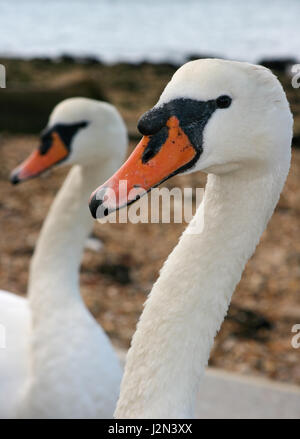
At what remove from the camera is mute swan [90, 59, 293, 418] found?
143 centimetres

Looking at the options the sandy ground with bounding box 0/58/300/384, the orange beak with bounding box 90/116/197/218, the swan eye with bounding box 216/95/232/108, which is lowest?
the sandy ground with bounding box 0/58/300/384

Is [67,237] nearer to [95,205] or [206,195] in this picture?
[206,195]

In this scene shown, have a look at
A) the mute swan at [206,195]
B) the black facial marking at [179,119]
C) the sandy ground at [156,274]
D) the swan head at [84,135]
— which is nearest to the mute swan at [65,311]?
the swan head at [84,135]

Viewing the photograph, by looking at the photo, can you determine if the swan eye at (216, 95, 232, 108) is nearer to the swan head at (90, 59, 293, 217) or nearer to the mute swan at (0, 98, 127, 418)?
the swan head at (90, 59, 293, 217)

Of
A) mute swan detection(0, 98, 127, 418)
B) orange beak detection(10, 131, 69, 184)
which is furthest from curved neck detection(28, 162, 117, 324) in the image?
orange beak detection(10, 131, 69, 184)

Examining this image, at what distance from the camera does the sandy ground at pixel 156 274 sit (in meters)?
4.06

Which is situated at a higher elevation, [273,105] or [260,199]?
[273,105]

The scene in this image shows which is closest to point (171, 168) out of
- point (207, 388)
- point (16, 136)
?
point (207, 388)

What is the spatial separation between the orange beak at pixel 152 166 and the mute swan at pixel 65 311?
1.40 meters

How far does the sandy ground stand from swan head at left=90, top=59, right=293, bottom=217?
106 inches

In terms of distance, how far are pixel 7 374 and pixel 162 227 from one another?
11.4ft

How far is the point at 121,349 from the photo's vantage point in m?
3.91

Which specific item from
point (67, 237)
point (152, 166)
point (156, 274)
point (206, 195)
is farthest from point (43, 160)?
point (156, 274)
